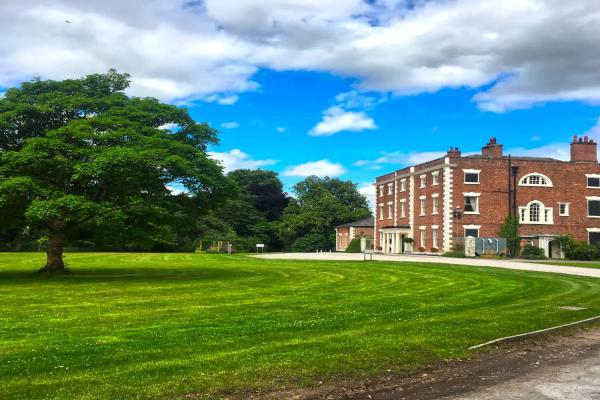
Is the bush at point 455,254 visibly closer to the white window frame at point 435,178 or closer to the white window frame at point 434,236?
the white window frame at point 434,236

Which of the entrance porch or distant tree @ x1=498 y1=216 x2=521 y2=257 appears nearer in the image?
distant tree @ x1=498 y1=216 x2=521 y2=257

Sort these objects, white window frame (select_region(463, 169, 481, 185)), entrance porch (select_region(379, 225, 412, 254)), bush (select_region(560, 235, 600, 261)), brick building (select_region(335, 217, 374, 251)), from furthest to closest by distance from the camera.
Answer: brick building (select_region(335, 217, 374, 251)) < entrance porch (select_region(379, 225, 412, 254)) < white window frame (select_region(463, 169, 481, 185)) < bush (select_region(560, 235, 600, 261))

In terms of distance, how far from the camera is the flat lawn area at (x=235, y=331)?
7.35 m

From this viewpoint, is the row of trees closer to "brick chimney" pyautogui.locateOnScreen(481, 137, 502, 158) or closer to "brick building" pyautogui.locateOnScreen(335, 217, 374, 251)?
"brick chimney" pyautogui.locateOnScreen(481, 137, 502, 158)

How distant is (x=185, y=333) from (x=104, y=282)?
43.5 ft

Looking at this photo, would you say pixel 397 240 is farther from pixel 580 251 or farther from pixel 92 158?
pixel 92 158

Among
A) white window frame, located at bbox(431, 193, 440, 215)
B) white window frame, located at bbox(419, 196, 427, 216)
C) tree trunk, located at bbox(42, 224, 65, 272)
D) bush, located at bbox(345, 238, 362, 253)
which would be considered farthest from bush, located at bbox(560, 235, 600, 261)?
tree trunk, located at bbox(42, 224, 65, 272)

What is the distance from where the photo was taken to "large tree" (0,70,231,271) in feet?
66.8

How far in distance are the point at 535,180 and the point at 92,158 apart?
1990 inches

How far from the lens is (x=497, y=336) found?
34.6 feet

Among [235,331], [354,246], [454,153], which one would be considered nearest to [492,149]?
[454,153]

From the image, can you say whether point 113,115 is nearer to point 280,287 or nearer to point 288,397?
point 280,287

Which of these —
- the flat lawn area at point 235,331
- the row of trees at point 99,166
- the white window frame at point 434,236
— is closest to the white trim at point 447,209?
the white window frame at point 434,236

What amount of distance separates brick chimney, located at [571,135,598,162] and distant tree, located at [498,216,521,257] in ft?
40.2
